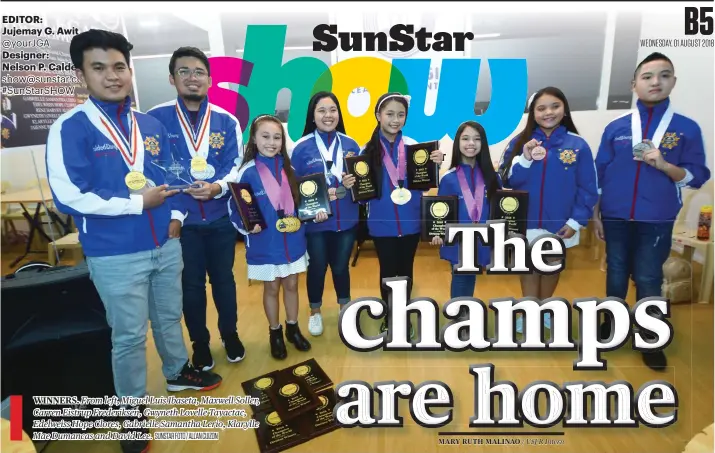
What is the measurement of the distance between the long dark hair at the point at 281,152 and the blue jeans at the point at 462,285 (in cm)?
67

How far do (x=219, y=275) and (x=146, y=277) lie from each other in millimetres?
340

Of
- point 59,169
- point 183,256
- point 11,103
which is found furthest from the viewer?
point 183,256

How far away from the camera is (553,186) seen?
1.45 metres

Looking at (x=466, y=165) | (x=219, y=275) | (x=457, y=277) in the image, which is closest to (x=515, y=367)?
(x=457, y=277)

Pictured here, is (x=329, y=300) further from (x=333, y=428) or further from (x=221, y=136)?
(x=221, y=136)

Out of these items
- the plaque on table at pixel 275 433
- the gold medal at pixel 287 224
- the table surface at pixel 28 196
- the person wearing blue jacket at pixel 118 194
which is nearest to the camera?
the person wearing blue jacket at pixel 118 194

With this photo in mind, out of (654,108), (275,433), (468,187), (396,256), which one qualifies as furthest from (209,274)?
(654,108)

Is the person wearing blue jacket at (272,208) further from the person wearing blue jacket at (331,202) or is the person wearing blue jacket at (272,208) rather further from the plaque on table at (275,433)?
the plaque on table at (275,433)

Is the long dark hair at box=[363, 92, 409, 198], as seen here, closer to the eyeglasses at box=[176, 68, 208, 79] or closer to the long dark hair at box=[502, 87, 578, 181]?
the long dark hair at box=[502, 87, 578, 181]

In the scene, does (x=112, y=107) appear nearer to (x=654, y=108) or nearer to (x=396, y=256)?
(x=396, y=256)

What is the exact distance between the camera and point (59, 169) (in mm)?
1199

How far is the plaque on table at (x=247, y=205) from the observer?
1498 millimetres

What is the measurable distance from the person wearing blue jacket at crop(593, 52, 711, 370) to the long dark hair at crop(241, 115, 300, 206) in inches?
44.9

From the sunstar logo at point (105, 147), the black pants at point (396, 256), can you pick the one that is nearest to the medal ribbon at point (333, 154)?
the black pants at point (396, 256)
